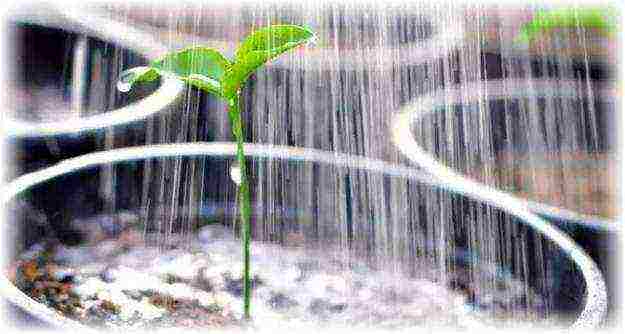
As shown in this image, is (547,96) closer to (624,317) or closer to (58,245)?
(624,317)

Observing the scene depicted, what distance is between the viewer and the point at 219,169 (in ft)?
2.80

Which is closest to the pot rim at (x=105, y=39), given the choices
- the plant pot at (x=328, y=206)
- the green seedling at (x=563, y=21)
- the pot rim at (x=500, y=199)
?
the plant pot at (x=328, y=206)

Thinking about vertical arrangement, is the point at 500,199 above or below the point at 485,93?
below

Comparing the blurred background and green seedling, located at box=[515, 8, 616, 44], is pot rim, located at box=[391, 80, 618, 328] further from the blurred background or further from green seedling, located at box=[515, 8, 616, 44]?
green seedling, located at box=[515, 8, 616, 44]

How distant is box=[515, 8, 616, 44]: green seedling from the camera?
5.06 feet

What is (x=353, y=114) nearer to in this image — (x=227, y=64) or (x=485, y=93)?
(x=485, y=93)

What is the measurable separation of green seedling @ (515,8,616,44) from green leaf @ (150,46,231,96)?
105 centimetres

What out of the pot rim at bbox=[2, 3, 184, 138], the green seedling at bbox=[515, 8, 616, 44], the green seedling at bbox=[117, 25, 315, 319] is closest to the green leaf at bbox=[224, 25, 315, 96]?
the green seedling at bbox=[117, 25, 315, 319]

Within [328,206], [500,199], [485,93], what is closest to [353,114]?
[485,93]

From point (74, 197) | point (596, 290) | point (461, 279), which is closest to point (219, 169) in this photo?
point (74, 197)

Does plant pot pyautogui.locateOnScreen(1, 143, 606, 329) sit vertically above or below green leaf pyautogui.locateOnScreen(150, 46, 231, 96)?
below

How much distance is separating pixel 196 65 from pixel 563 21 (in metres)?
1.12

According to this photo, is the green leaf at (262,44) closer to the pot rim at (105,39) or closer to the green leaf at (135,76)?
the green leaf at (135,76)

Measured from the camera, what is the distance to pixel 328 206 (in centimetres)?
94
